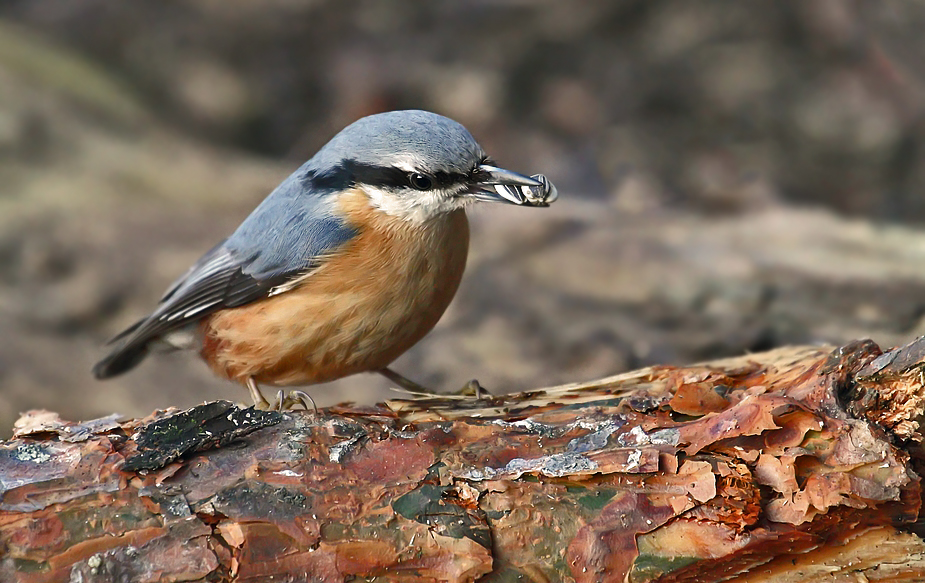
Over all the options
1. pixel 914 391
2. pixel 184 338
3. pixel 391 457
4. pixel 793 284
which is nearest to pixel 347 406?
pixel 391 457

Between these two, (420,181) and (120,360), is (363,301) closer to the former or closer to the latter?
(420,181)

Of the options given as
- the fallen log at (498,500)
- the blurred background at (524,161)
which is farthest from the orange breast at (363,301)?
the blurred background at (524,161)

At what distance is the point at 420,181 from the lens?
296 cm

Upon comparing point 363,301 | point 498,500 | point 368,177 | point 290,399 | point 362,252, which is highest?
point 368,177

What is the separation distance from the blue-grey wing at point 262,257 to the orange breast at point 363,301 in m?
0.06

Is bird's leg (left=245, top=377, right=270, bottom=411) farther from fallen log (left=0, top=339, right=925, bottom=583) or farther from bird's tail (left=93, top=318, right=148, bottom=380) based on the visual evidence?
fallen log (left=0, top=339, right=925, bottom=583)

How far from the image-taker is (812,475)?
6.73 ft

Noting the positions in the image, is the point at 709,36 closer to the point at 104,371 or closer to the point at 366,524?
the point at 104,371

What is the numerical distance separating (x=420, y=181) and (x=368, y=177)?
0.23 metres

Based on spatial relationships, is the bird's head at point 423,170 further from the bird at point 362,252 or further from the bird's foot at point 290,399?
the bird's foot at point 290,399

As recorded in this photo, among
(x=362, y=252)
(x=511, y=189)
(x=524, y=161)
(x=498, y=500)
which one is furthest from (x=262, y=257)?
(x=524, y=161)

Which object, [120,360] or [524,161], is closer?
[120,360]

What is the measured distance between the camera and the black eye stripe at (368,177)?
2.92m

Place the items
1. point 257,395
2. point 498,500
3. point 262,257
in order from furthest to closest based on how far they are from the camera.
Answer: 1. point 257,395
2. point 262,257
3. point 498,500
